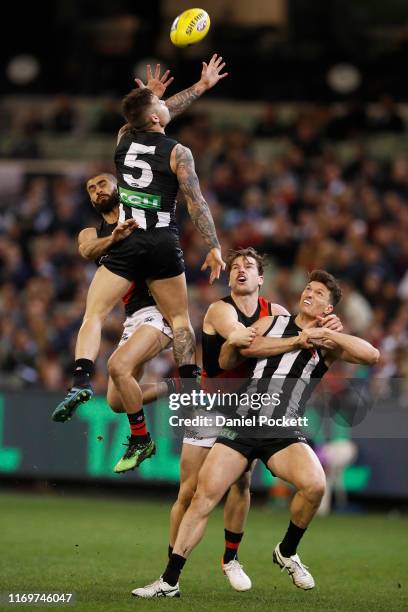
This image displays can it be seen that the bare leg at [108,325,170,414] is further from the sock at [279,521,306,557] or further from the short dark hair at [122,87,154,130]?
the short dark hair at [122,87,154,130]

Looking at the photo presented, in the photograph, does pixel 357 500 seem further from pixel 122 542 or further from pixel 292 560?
pixel 292 560

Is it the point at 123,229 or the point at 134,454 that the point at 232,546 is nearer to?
the point at 134,454

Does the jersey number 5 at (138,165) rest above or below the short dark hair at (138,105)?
below

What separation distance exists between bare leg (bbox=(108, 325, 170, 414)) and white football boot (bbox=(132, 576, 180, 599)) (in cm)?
128

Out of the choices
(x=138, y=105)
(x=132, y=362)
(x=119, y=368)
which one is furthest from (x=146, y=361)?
(x=138, y=105)

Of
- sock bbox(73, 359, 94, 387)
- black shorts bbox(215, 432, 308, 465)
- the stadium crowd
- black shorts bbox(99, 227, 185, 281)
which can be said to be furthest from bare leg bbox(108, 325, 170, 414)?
the stadium crowd

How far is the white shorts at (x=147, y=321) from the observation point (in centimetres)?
946

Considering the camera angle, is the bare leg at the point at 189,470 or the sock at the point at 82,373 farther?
the bare leg at the point at 189,470

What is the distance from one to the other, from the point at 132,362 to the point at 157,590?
1.65 m

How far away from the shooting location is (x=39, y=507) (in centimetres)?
1503

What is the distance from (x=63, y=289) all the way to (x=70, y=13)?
929 cm

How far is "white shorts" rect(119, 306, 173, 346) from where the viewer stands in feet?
31.0

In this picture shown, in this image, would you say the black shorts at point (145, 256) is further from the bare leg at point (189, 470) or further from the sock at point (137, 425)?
the bare leg at point (189, 470)

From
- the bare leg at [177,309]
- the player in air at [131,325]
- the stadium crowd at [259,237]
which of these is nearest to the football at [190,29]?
the player in air at [131,325]
